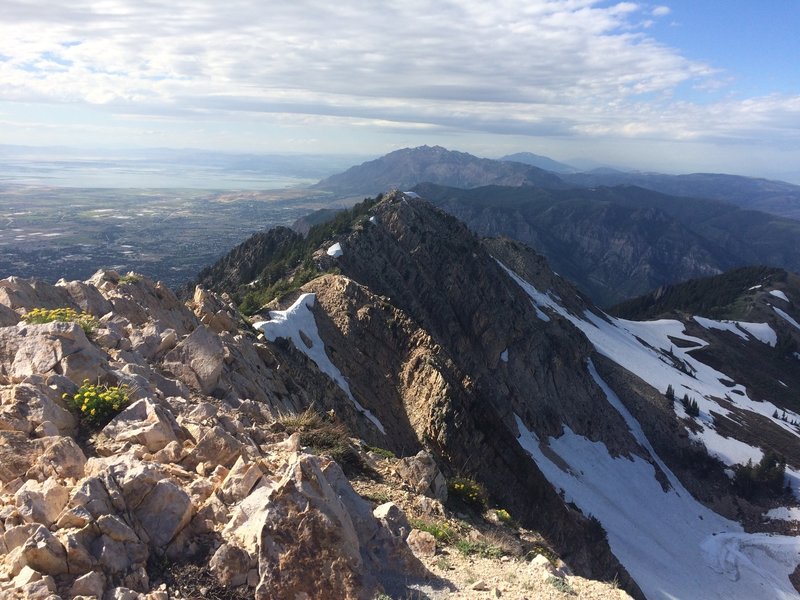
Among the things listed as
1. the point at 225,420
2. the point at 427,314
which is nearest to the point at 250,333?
the point at 225,420

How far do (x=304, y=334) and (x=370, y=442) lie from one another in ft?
25.6

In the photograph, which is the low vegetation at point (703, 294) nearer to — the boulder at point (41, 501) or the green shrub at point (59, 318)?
the green shrub at point (59, 318)

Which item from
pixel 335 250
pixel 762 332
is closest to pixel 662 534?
pixel 335 250

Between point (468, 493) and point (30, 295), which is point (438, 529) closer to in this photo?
point (468, 493)

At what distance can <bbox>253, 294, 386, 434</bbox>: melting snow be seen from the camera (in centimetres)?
2443

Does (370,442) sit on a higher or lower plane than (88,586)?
lower

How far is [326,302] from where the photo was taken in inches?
1236

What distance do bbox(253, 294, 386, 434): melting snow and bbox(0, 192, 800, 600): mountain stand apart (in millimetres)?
172

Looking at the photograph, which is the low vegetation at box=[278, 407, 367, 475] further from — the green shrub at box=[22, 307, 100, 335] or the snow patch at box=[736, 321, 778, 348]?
the snow patch at box=[736, 321, 778, 348]

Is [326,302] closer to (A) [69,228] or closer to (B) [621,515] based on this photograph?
(B) [621,515]

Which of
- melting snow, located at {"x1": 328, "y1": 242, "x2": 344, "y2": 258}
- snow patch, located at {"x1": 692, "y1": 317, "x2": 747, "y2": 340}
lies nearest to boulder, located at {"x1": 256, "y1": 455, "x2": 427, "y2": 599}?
melting snow, located at {"x1": 328, "y1": 242, "x2": 344, "y2": 258}

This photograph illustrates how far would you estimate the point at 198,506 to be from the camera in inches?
269

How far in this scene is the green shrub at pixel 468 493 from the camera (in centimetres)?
1216

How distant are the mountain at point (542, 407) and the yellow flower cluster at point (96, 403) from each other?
42.9 ft
